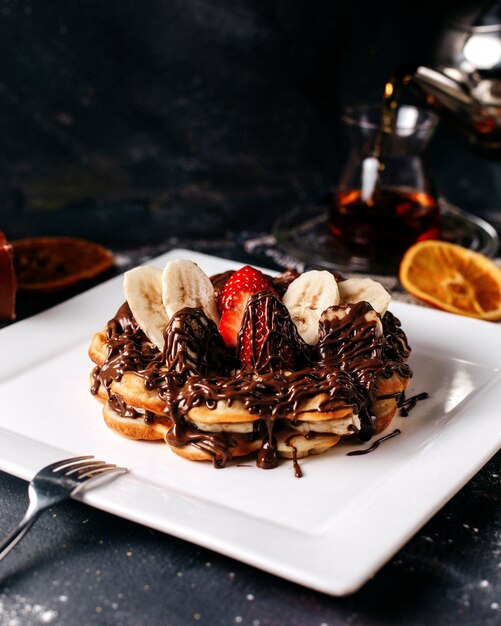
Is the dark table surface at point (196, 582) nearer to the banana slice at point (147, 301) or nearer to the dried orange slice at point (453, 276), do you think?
the banana slice at point (147, 301)

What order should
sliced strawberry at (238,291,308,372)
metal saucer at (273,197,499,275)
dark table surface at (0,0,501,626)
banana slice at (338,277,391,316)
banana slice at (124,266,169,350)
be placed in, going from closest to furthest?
1. sliced strawberry at (238,291,308,372)
2. banana slice at (124,266,169,350)
3. banana slice at (338,277,391,316)
4. metal saucer at (273,197,499,275)
5. dark table surface at (0,0,501,626)

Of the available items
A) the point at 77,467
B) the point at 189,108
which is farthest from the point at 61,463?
the point at 189,108

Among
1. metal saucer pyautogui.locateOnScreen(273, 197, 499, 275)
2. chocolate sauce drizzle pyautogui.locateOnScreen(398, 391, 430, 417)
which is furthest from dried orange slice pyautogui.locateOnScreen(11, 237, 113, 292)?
chocolate sauce drizzle pyautogui.locateOnScreen(398, 391, 430, 417)

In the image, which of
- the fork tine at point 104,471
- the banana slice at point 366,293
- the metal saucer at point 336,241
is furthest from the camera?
the metal saucer at point 336,241

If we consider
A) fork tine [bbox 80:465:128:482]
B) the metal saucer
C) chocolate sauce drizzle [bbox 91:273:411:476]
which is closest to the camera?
fork tine [bbox 80:465:128:482]

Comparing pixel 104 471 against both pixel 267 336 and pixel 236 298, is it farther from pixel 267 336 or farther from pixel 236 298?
pixel 236 298

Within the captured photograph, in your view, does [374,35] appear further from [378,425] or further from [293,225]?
[378,425]

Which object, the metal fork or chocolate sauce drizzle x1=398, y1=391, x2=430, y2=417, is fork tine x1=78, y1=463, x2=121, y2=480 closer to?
the metal fork

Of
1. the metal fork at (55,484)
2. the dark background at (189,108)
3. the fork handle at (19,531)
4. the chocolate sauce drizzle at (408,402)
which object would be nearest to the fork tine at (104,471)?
the metal fork at (55,484)
